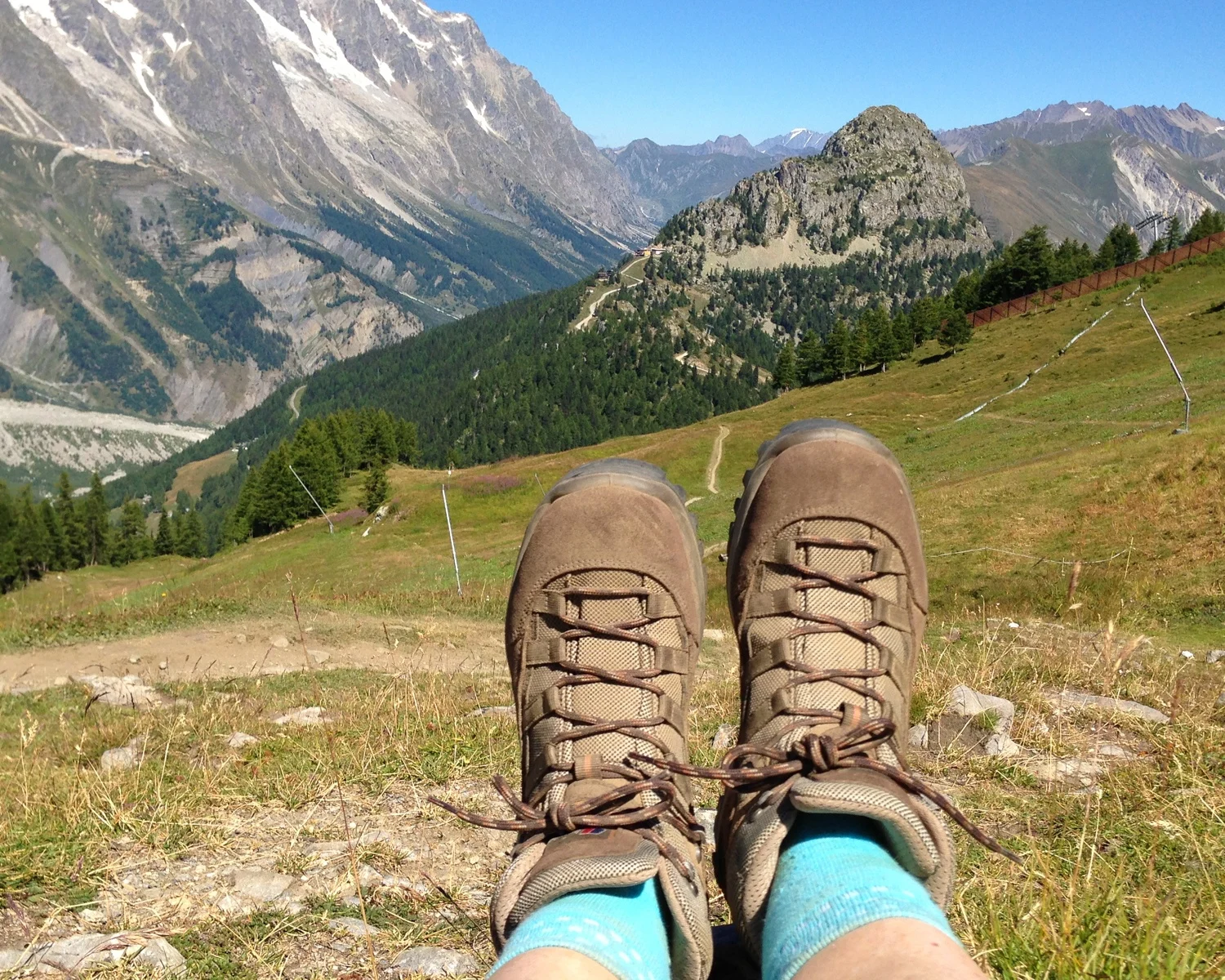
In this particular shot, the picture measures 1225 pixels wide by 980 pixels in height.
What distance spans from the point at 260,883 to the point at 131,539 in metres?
97.3

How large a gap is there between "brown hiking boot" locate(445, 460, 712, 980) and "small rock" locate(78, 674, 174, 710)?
4.76 meters

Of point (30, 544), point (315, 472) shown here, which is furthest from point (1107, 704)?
point (30, 544)

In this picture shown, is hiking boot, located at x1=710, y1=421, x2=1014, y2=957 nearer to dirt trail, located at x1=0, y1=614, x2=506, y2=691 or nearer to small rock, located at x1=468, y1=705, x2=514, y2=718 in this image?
small rock, located at x1=468, y1=705, x2=514, y2=718

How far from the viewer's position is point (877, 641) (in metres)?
3.31

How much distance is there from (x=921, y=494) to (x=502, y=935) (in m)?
20.6

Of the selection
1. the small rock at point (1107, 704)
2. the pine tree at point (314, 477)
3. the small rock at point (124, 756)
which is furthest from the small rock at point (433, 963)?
the pine tree at point (314, 477)

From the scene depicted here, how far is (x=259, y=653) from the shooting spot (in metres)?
10.9

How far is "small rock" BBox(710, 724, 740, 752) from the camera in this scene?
4.41 metres

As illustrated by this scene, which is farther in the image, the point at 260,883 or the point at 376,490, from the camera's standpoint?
the point at 376,490

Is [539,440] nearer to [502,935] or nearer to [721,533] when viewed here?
[721,533]

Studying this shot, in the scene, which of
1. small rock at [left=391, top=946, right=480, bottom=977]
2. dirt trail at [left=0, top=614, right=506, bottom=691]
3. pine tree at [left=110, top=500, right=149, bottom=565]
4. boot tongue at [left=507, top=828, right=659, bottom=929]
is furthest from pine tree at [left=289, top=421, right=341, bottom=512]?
boot tongue at [left=507, top=828, right=659, bottom=929]

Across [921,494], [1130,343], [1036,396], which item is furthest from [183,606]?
[1130,343]

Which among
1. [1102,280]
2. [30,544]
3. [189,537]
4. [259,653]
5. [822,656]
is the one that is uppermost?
[1102,280]

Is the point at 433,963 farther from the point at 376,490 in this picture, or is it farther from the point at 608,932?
the point at 376,490
